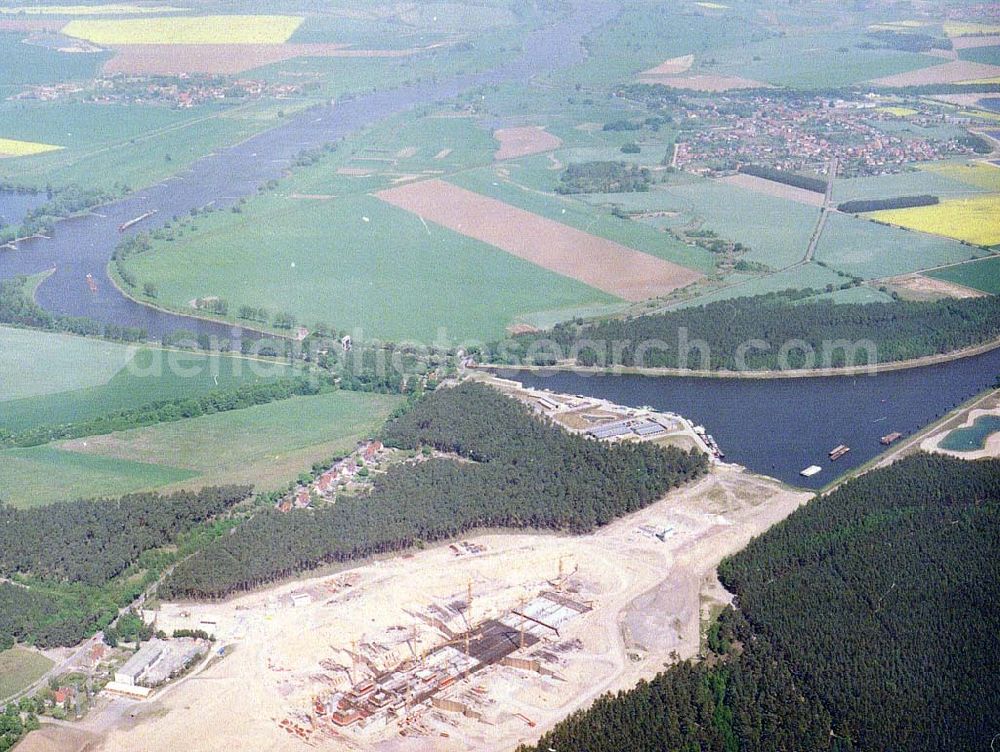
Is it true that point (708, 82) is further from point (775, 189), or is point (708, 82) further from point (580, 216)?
point (580, 216)

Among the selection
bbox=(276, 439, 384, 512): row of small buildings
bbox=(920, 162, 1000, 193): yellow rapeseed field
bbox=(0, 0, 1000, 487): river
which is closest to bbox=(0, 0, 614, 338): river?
bbox=(0, 0, 1000, 487): river

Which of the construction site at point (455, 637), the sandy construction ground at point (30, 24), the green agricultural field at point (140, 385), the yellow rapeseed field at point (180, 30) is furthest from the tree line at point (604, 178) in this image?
the sandy construction ground at point (30, 24)

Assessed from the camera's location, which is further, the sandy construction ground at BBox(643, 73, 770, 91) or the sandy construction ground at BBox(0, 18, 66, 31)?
the sandy construction ground at BBox(643, 73, 770, 91)

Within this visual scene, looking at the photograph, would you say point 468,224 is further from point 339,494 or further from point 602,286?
point 339,494

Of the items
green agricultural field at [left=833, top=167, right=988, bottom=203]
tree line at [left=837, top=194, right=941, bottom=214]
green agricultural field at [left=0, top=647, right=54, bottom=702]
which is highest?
green agricultural field at [left=833, top=167, right=988, bottom=203]

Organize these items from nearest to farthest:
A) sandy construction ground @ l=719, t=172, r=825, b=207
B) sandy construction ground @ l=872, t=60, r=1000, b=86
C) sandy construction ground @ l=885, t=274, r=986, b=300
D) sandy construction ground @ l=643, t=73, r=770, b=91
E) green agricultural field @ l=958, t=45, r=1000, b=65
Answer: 1. sandy construction ground @ l=885, t=274, r=986, b=300
2. sandy construction ground @ l=719, t=172, r=825, b=207
3. green agricultural field @ l=958, t=45, r=1000, b=65
4. sandy construction ground @ l=872, t=60, r=1000, b=86
5. sandy construction ground @ l=643, t=73, r=770, b=91

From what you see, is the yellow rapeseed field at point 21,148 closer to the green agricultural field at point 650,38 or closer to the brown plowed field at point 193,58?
the brown plowed field at point 193,58

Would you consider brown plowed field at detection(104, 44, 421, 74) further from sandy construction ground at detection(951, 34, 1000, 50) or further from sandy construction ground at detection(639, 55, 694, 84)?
sandy construction ground at detection(951, 34, 1000, 50)
